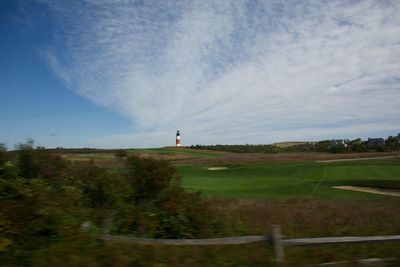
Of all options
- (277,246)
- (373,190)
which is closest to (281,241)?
(277,246)

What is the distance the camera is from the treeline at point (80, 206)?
7.34 metres

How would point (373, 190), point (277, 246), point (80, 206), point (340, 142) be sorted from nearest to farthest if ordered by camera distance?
point (277, 246) < point (80, 206) < point (373, 190) < point (340, 142)

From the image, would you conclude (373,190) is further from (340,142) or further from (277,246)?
(340,142)

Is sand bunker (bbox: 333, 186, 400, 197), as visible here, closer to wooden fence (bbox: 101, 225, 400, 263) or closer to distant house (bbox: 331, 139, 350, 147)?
wooden fence (bbox: 101, 225, 400, 263)

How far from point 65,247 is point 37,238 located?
829 mm

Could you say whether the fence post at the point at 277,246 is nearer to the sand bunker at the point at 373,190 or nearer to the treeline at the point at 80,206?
the treeline at the point at 80,206

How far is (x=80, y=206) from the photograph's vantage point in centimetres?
1055

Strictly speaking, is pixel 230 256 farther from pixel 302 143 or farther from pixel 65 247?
pixel 302 143

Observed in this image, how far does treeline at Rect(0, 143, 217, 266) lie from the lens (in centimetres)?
734

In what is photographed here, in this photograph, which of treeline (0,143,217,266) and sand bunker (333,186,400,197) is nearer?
treeline (0,143,217,266)

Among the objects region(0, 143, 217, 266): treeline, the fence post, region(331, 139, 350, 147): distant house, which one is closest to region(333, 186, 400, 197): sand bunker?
region(0, 143, 217, 266): treeline

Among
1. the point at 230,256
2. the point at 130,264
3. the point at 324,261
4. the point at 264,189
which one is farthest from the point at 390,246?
the point at 264,189

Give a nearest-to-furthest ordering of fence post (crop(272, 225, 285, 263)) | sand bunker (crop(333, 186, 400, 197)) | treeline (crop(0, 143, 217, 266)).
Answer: fence post (crop(272, 225, 285, 263)) → treeline (crop(0, 143, 217, 266)) → sand bunker (crop(333, 186, 400, 197))

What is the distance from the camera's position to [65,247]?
7.07 meters
